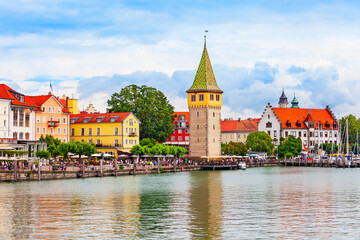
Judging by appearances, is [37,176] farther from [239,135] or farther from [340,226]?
[239,135]

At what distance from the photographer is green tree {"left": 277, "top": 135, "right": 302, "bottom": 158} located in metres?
158

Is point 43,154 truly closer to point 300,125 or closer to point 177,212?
point 177,212

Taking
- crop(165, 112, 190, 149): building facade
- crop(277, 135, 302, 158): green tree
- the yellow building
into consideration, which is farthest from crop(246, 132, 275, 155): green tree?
the yellow building

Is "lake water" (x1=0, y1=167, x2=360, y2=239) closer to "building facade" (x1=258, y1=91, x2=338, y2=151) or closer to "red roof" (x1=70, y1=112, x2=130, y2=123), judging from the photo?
"red roof" (x1=70, y1=112, x2=130, y2=123)

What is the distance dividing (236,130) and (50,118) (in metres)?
78.1

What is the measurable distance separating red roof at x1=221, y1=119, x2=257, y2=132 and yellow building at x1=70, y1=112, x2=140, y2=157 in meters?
61.2

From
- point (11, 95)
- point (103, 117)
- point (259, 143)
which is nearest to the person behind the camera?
point (11, 95)

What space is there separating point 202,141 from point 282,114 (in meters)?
48.9

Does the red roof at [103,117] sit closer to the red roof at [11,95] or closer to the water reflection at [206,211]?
the red roof at [11,95]

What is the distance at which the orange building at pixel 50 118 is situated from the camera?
380ft

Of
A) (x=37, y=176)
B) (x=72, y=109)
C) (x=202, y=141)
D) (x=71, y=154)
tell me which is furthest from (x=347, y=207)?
(x=72, y=109)

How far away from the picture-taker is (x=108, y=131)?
125m

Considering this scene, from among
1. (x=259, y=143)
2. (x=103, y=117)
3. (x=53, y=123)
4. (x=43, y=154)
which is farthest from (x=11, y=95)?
(x=259, y=143)

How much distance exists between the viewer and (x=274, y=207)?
165 ft
